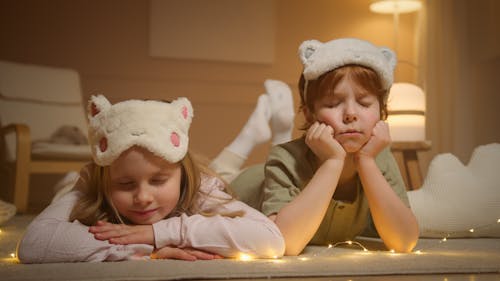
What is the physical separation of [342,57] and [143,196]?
56cm

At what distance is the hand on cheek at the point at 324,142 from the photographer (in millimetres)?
1390

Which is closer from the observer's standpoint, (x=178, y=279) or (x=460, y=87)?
(x=178, y=279)

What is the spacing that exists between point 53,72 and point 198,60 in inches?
40.1

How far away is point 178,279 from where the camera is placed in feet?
3.69

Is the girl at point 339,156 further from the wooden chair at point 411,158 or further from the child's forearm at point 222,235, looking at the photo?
the wooden chair at point 411,158

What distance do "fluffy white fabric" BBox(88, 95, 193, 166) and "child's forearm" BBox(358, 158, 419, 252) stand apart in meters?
0.42

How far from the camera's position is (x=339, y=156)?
1390mm

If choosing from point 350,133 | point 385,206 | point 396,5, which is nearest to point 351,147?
point 350,133

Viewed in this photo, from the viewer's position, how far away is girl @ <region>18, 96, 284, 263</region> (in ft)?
4.10

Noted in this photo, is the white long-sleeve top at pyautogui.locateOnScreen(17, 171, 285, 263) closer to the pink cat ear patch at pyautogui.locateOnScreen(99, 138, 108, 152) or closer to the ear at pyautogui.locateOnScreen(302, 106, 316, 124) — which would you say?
the pink cat ear patch at pyautogui.locateOnScreen(99, 138, 108, 152)

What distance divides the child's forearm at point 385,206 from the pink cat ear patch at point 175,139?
0.42m

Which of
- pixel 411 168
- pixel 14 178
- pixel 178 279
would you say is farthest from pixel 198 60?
pixel 178 279

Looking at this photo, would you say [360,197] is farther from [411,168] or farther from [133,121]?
[411,168]

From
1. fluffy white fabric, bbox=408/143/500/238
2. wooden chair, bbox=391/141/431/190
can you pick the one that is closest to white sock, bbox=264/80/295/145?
wooden chair, bbox=391/141/431/190
